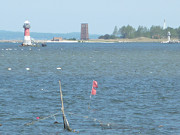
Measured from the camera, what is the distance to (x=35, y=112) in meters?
39.4

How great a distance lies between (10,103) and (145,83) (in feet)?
72.6

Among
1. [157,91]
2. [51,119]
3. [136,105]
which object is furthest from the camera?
[157,91]

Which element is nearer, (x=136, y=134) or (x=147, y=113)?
(x=136, y=134)

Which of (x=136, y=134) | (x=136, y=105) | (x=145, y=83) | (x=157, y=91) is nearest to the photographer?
(x=136, y=134)

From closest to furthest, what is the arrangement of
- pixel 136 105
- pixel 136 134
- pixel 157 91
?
pixel 136 134, pixel 136 105, pixel 157 91

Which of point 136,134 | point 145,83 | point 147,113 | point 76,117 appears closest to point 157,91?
point 145,83

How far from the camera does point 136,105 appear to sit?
140ft

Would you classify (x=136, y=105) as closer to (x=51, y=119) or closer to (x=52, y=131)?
(x=51, y=119)

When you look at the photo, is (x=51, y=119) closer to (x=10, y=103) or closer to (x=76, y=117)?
(x=76, y=117)

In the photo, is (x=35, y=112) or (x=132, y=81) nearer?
(x=35, y=112)

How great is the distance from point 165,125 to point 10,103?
49.8 ft

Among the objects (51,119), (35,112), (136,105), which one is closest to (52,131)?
(51,119)

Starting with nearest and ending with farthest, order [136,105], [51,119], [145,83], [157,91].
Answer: [51,119]
[136,105]
[157,91]
[145,83]

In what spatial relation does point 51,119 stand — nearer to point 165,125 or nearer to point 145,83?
point 165,125
